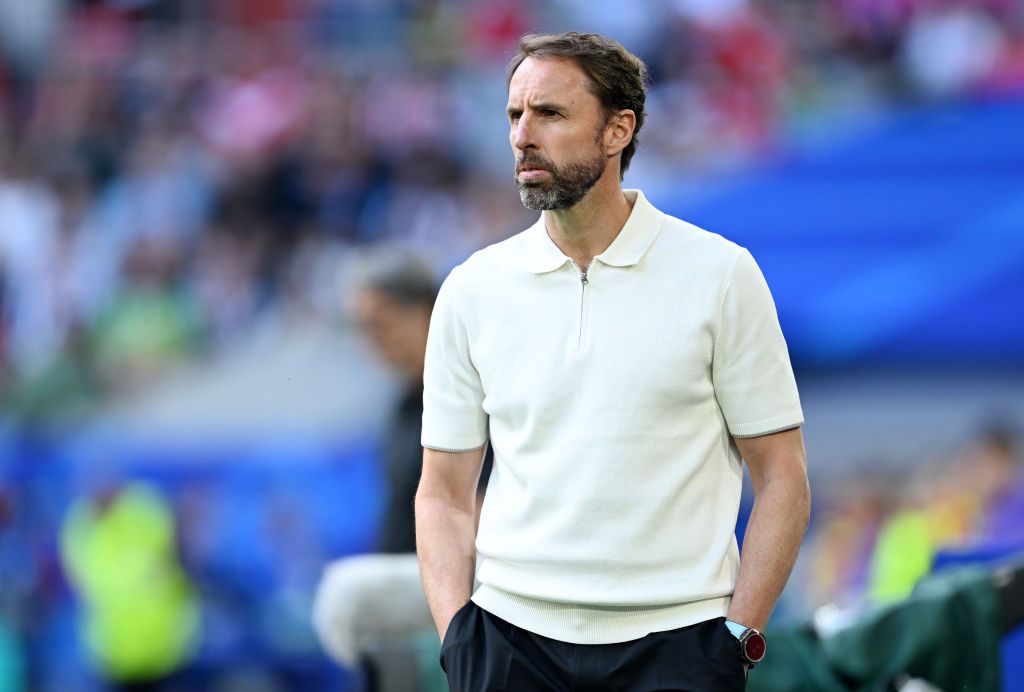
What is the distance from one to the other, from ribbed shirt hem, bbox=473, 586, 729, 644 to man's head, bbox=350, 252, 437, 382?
71.9 inches

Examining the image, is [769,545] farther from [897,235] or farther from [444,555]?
[897,235]

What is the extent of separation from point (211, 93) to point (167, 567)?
4.61 meters

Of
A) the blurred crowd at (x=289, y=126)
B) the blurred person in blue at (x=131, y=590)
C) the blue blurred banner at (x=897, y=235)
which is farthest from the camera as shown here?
the blurred crowd at (x=289, y=126)

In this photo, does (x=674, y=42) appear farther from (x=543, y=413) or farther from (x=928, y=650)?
(x=543, y=413)

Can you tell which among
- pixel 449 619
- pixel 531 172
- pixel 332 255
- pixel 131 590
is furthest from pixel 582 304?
pixel 332 255

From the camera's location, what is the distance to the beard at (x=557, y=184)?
2896 millimetres

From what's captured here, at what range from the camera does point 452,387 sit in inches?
118

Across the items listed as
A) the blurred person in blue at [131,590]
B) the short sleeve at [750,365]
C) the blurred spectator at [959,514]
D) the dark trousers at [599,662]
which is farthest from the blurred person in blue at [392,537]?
the blurred person in blue at [131,590]

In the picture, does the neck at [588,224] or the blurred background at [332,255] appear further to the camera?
the blurred background at [332,255]

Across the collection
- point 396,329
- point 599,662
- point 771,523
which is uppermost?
point 396,329

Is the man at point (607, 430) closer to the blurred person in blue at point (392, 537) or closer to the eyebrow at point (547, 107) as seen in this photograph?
the eyebrow at point (547, 107)

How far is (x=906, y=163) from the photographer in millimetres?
11836

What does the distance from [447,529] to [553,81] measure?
0.79 m

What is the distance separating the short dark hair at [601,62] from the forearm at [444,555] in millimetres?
739
